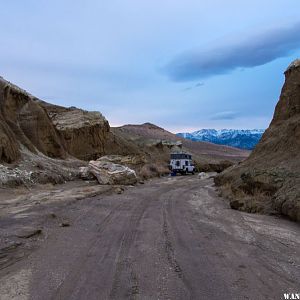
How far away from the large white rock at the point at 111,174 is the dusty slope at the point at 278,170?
623 centimetres

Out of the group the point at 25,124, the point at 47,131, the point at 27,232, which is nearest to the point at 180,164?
the point at 47,131

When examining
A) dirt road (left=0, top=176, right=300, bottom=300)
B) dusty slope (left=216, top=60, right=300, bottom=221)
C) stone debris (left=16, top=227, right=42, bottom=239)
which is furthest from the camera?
dusty slope (left=216, top=60, right=300, bottom=221)

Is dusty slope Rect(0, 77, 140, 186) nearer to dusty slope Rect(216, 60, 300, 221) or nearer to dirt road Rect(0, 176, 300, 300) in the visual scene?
dusty slope Rect(216, 60, 300, 221)

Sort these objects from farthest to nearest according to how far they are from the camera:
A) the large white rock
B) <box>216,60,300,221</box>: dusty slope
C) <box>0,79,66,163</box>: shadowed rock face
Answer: <box>0,79,66,163</box>: shadowed rock face, the large white rock, <box>216,60,300,221</box>: dusty slope

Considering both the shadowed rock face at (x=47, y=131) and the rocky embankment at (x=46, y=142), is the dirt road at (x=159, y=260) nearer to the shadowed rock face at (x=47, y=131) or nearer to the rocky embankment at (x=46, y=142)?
the rocky embankment at (x=46, y=142)

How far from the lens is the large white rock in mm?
26516

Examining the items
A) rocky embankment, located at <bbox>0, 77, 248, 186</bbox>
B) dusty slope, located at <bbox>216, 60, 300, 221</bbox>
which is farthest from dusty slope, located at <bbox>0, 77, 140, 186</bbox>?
dusty slope, located at <bbox>216, 60, 300, 221</bbox>

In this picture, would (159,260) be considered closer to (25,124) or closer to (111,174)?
(111,174)

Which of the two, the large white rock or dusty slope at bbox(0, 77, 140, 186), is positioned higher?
dusty slope at bbox(0, 77, 140, 186)

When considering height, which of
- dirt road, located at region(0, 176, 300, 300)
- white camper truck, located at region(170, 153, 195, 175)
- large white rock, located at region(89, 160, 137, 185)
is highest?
white camper truck, located at region(170, 153, 195, 175)

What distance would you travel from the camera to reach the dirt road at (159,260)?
19.5 feet

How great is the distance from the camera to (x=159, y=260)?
7.57 meters

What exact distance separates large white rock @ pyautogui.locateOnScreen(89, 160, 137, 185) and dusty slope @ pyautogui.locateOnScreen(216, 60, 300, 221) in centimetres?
623

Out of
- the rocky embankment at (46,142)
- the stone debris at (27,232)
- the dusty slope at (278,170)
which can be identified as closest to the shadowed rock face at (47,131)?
the rocky embankment at (46,142)
